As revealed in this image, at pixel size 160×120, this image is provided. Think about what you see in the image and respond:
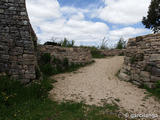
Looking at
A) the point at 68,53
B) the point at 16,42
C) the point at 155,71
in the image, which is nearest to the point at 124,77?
the point at 155,71

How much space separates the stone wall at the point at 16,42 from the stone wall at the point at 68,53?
9.62 ft

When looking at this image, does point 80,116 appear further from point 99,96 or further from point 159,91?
point 159,91

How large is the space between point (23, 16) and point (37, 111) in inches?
141

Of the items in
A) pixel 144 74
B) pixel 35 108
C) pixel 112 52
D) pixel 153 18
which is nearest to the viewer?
pixel 35 108

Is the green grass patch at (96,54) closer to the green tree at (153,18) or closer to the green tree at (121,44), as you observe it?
the green tree at (121,44)

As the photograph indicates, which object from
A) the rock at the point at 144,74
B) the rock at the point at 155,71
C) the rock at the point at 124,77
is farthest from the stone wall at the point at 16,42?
the rock at the point at 155,71

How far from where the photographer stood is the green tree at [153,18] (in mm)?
11078

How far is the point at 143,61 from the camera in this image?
5.24 metres

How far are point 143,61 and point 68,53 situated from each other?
5077 mm

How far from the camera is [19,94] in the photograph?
11.6 feet

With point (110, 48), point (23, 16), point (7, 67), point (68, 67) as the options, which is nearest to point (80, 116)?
point (7, 67)

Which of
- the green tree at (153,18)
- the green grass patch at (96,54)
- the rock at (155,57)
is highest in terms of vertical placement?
the green tree at (153,18)

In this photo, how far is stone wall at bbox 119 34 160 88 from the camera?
184 inches

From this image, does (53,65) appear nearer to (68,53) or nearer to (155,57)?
(68,53)
